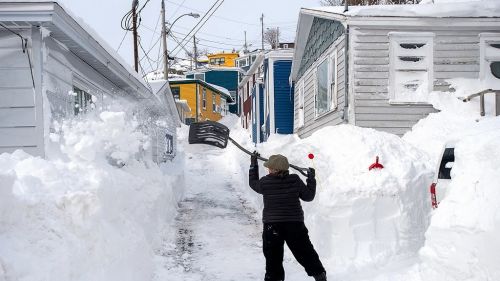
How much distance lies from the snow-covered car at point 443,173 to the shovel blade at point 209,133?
2912mm

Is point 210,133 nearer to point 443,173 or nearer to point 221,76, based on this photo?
point 443,173

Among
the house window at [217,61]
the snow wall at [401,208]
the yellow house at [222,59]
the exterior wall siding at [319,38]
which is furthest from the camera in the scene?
the house window at [217,61]

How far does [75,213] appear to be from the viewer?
183 inches

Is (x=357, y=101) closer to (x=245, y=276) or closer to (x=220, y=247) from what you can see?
(x=220, y=247)

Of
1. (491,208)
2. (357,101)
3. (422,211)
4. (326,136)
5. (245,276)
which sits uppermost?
(357,101)

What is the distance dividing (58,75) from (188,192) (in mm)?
9528

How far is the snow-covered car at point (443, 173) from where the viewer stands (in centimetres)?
613

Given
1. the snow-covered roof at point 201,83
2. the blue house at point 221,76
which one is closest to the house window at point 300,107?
the snow-covered roof at point 201,83

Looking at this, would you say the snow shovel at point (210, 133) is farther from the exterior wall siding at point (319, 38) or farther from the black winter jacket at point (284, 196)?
the exterior wall siding at point (319, 38)

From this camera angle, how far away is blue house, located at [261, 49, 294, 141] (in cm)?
2300

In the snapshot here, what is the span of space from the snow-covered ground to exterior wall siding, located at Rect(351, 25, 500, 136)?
1.57 feet

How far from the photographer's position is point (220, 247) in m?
8.18

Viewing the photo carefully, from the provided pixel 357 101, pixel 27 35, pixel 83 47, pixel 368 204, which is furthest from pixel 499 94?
pixel 27 35

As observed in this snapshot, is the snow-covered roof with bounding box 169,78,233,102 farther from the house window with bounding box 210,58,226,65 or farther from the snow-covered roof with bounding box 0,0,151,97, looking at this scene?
the snow-covered roof with bounding box 0,0,151,97
